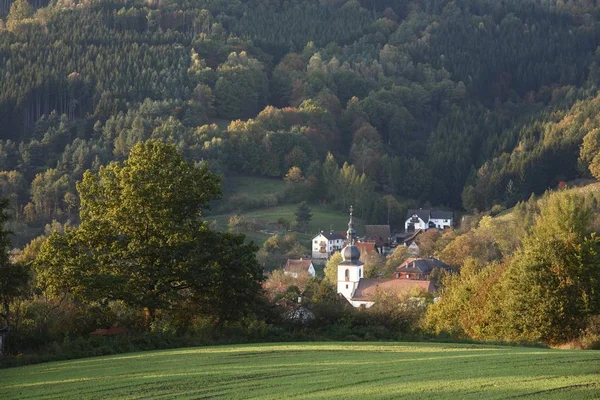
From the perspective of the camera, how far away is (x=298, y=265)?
85500mm

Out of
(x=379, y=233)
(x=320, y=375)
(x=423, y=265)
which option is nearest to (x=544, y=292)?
(x=320, y=375)

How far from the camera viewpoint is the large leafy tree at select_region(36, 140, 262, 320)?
103 feet

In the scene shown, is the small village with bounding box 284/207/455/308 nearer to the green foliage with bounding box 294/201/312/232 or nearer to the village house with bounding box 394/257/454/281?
the village house with bounding box 394/257/454/281

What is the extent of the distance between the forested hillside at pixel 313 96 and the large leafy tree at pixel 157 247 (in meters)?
59.4

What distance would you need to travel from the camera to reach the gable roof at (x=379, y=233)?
10875 cm

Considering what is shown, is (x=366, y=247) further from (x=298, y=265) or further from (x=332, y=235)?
(x=298, y=265)

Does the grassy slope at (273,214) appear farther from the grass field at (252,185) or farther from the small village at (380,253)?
the small village at (380,253)

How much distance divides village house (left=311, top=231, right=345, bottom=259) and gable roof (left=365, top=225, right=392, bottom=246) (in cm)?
841

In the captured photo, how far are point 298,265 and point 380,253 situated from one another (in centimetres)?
1882

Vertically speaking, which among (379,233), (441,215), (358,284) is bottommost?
(358,284)

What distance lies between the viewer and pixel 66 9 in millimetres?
157000

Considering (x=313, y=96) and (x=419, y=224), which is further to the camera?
(x=313, y=96)

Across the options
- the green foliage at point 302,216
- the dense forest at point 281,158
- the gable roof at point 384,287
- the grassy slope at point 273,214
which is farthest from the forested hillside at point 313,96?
the gable roof at point 384,287

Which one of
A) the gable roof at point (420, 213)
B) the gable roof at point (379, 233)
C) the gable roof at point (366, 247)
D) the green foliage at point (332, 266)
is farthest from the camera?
the gable roof at point (420, 213)
